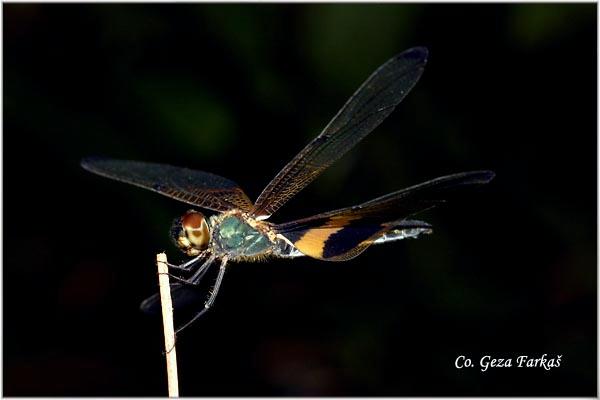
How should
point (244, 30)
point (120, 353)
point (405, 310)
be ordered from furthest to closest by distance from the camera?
point (120, 353), point (405, 310), point (244, 30)

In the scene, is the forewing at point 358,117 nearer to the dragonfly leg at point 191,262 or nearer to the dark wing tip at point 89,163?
the dragonfly leg at point 191,262

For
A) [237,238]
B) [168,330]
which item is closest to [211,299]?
[237,238]

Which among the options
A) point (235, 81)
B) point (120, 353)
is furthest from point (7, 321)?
point (235, 81)

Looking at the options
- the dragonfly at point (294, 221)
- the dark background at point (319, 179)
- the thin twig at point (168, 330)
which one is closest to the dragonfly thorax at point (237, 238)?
the dragonfly at point (294, 221)

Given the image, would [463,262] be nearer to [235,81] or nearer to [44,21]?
[235,81]

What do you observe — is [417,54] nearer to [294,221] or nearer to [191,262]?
[294,221]

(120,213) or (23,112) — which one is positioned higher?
(23,112)
